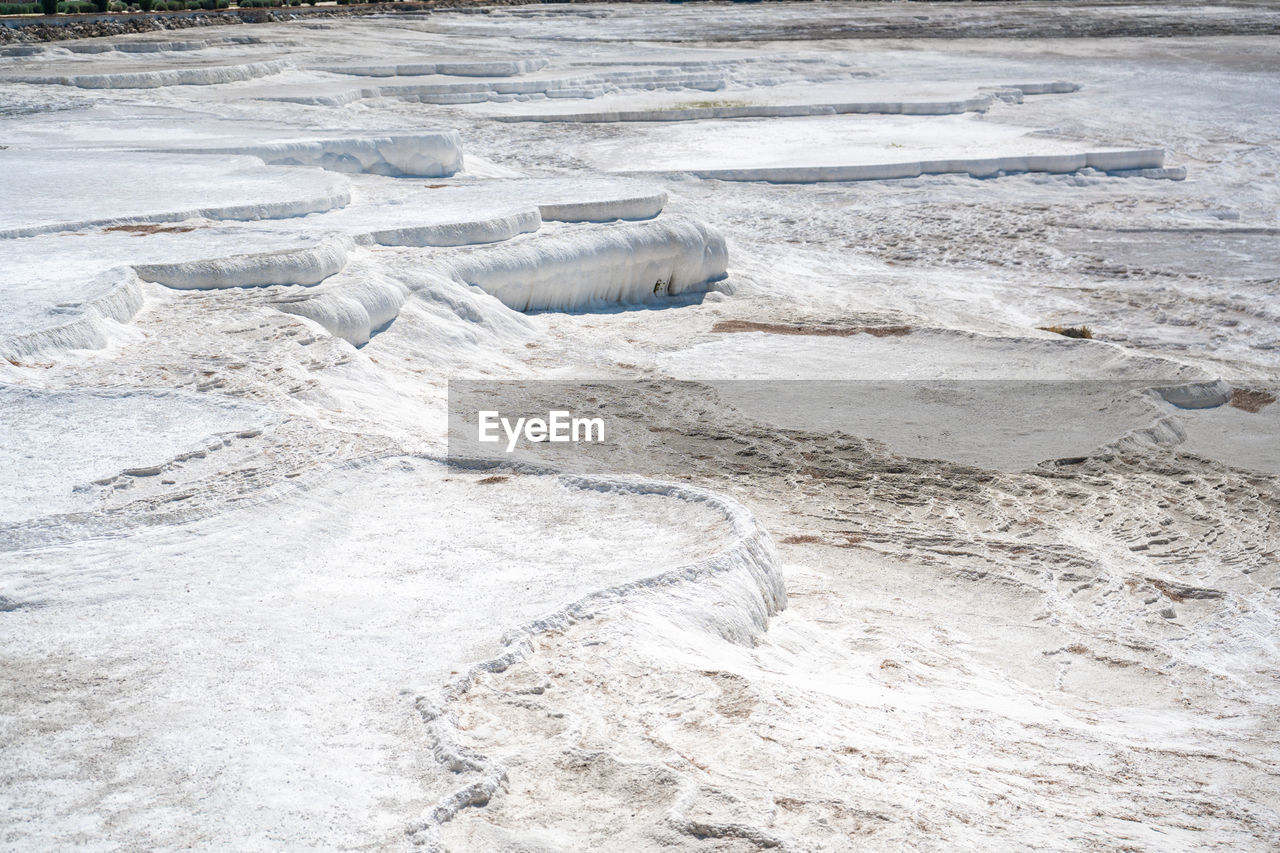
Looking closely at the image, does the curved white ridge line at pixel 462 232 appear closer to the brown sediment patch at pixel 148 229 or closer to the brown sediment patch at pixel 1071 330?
the brown sediment patch at pixel 148 229

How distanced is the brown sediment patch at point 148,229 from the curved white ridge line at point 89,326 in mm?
979

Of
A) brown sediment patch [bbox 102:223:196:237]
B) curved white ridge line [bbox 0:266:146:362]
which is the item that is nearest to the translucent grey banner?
curved white ridge line [bbox 0:266:146:362]

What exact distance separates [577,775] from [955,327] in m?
5.59

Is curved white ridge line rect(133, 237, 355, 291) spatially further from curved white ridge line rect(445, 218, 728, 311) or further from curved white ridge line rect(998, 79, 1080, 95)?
curved white ridge line rect(998, 79, 1080, 95)

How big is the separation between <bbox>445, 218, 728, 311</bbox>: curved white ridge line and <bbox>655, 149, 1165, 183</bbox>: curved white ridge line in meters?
3.07

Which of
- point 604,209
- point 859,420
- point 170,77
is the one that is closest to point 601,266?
point 604,209

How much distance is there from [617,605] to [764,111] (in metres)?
12.1

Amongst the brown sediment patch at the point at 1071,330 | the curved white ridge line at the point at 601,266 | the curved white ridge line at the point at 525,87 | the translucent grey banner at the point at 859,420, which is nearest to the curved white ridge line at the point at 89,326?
the translucent grey banner at the point at 859,420

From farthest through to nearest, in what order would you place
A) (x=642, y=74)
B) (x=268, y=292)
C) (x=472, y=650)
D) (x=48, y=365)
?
(x=642, y=74)
(x=268, y=292)
(x=48, y=365)
(x=472, y=650)

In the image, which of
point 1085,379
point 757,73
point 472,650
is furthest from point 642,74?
point 472,650

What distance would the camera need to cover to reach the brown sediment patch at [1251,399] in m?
6.52

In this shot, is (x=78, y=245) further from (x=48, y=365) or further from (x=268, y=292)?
(x=48, y=365)

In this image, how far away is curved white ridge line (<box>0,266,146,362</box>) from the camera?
4.74 m

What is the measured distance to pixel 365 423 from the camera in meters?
4.78
